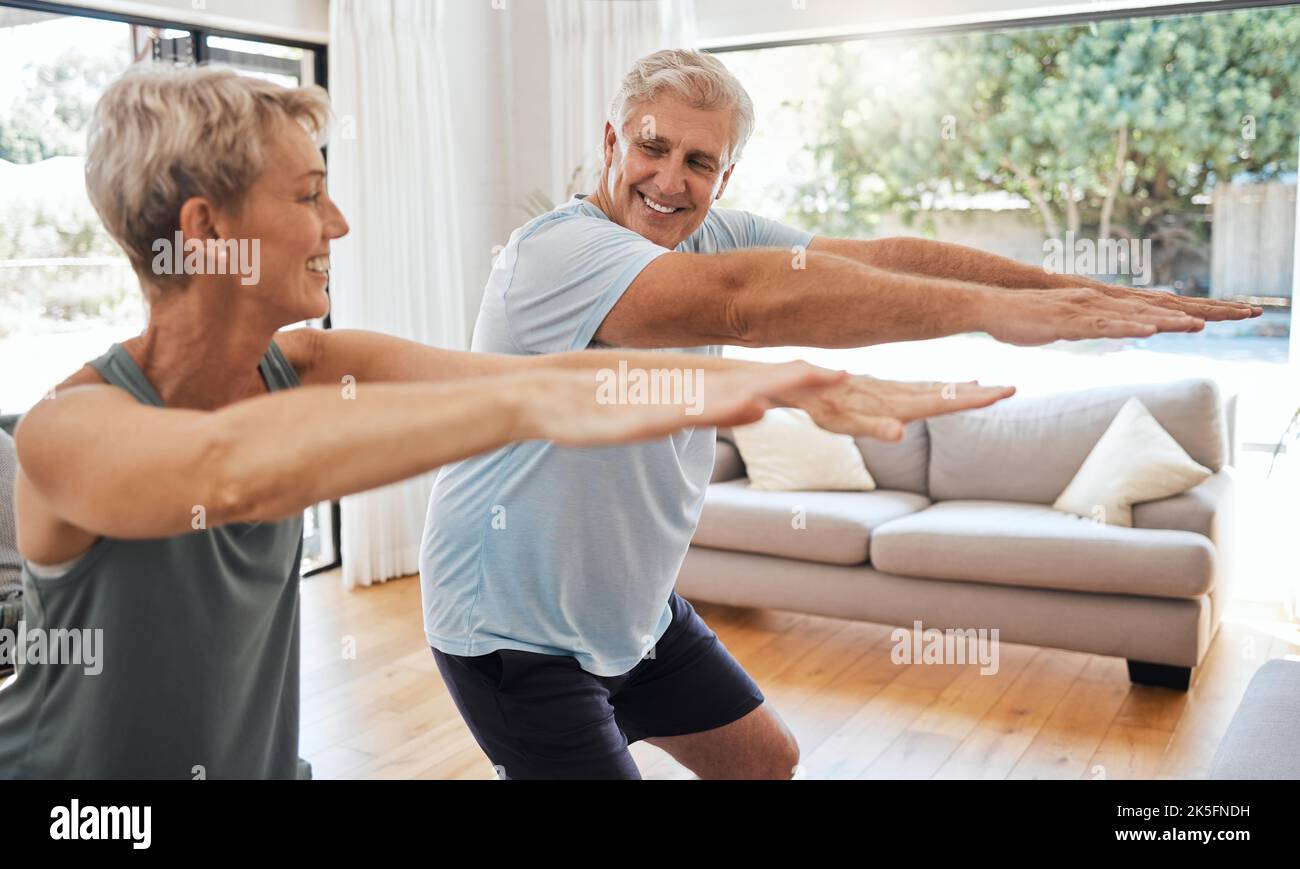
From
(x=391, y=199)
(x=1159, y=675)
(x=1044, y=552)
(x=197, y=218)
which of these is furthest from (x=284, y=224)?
(x=391, y=199)

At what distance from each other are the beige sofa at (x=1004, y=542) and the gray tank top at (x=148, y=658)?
10.4 feet

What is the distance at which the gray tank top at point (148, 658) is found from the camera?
43.9 inches

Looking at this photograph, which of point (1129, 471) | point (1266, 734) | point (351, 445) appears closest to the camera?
point (351, 445)

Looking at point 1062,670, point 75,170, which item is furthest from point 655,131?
point 75,170

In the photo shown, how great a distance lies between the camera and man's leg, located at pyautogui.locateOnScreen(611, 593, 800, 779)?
1962mm

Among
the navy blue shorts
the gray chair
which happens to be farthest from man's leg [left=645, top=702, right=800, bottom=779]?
the gray chair

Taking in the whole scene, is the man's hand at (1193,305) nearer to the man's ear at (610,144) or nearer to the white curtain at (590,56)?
the man's ear at (610,144)

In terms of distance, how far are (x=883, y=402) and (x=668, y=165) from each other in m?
0.86

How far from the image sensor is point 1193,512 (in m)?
3.95

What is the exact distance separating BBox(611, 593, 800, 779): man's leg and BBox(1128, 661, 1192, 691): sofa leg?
2284 millimetres

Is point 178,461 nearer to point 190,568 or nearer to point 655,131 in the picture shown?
point 190,568

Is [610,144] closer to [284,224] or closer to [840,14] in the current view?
[284,224]

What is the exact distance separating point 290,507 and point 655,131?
1080 mm

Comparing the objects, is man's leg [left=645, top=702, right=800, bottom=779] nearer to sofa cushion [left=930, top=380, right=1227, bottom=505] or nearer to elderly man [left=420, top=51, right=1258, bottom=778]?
elderly man [left=420, top=51, right=1258, bottom=778]
